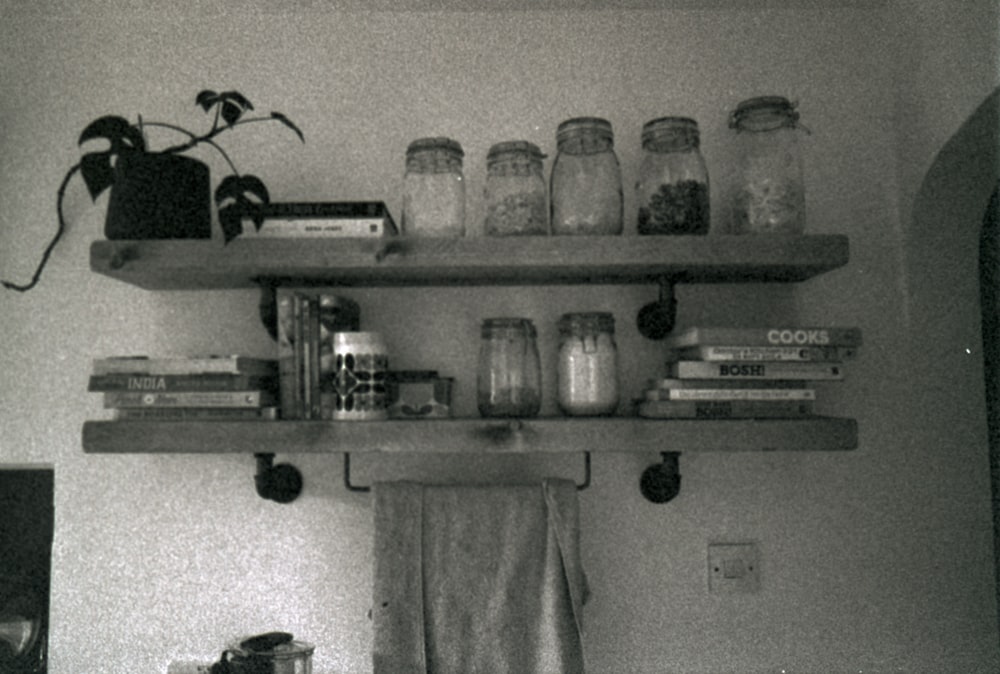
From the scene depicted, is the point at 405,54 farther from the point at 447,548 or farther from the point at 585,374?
the point at 447,548

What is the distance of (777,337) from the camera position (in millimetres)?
1221

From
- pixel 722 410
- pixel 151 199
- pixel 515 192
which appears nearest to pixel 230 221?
pixel 151 199

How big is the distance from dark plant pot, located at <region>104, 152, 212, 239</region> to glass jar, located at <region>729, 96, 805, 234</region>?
953mm

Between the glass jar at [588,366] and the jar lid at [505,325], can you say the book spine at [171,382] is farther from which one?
the glass jar at [588,366]

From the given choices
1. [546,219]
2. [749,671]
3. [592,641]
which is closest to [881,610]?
[749,671]

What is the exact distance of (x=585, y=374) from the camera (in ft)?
4.15

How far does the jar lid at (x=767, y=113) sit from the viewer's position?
1254mm

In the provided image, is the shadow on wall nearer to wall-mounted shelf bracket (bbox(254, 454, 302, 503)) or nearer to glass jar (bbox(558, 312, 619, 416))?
glass jar (bbox(558, 312, 619, 416))

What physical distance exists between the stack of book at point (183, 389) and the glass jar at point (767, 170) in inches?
34.6

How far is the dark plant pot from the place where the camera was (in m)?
1.22

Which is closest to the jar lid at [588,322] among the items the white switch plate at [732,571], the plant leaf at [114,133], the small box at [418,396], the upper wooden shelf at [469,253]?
the upper wooden shelf at [469,253]

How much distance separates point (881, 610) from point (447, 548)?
2.79 feet

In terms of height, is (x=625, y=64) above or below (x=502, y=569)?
above

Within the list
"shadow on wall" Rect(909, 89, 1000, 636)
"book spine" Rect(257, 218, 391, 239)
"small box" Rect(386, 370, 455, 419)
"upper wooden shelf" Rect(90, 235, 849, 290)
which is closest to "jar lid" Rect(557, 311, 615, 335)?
"upper wooden shelf" Rect(90, 235, 849, 290)
